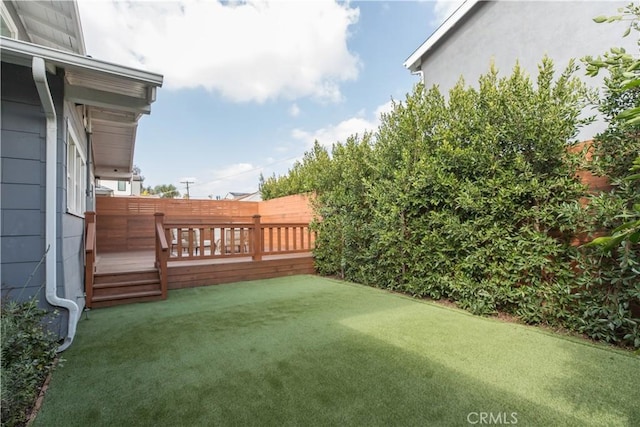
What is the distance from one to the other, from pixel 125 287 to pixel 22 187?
93.0 inches

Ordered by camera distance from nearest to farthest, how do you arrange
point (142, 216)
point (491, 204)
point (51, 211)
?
1. point (51, 211)
2. point (491, 204)
3. point (142, 216)

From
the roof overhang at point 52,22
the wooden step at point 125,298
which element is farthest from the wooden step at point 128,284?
the roof overhang at point 52,22

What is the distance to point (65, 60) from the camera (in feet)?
9.33

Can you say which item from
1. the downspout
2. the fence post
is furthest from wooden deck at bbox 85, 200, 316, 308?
the downspout

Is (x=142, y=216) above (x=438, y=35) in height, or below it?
below

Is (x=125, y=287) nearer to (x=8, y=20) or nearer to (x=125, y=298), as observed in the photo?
(x=125, y=298)

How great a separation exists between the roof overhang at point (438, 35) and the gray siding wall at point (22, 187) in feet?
26.0

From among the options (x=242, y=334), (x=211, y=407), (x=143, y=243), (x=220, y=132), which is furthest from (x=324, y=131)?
(x=211, y=407)

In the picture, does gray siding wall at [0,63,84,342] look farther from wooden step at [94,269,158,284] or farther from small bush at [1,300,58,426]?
wooden step at [94,269,158,284]

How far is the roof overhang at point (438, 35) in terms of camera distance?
7.11 metres

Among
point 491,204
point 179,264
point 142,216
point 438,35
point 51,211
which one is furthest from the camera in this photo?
point 142,216

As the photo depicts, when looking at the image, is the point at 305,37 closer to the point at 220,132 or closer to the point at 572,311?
the point at 572,311

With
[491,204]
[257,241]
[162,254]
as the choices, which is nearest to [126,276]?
[162,254]

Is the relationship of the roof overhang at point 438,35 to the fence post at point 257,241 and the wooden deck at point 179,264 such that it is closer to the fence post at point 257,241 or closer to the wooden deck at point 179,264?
the wooden deck at point 179,264
